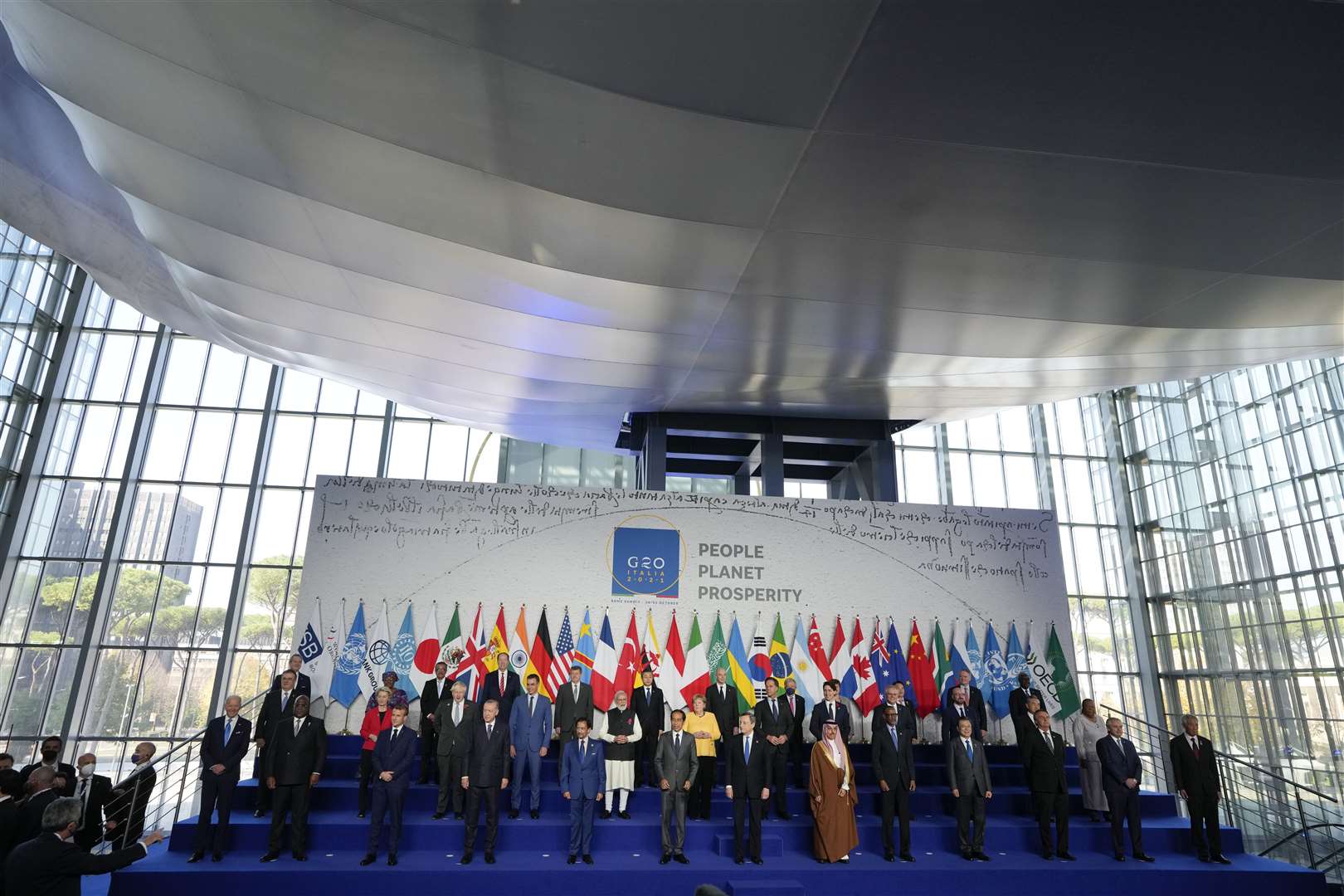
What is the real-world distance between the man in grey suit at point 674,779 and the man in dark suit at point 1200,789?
4509 millimetres

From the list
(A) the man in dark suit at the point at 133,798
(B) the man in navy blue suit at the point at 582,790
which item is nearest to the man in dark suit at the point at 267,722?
(A) the man in dark suit at the point at 133,798

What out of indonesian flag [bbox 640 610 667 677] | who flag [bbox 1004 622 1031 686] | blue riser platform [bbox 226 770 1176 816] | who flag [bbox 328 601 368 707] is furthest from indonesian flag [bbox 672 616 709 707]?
who flag [bbox 1004 622 1031 686]

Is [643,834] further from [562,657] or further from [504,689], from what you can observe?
[562,657]

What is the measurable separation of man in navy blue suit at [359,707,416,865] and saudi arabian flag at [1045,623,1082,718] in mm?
7424

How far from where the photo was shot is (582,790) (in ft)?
21.2

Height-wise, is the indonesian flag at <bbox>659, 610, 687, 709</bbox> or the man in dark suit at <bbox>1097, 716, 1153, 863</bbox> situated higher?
the indonesian flag at <bbox>659, 610, 687, 709</bbox>

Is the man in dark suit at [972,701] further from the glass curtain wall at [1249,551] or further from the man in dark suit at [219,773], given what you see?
the glass curtain wall at [1249,551]

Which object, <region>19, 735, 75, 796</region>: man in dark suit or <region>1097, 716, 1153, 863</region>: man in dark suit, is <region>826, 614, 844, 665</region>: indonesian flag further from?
<region>19, 735, 75, 796</region>: man in dark suit

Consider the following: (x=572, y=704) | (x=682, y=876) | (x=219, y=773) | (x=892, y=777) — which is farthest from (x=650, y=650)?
(x=219, y=773)

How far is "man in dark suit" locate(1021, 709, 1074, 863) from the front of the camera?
22.8ft

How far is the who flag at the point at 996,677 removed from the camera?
9.20 meters

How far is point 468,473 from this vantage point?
53.1 feet

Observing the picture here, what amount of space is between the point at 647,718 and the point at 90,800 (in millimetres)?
5007

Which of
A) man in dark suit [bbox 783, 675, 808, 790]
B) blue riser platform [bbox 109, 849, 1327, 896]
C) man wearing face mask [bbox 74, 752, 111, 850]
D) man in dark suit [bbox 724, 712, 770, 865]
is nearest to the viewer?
blue riser platform [bbox 109, 849, 1327, 896]
